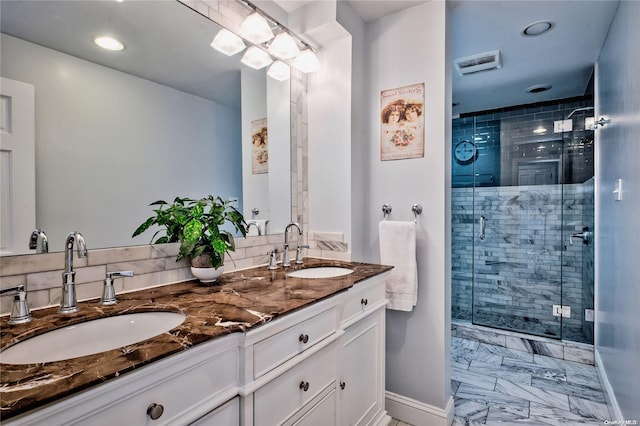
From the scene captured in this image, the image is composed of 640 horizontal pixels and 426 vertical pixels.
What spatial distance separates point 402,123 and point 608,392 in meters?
2.09

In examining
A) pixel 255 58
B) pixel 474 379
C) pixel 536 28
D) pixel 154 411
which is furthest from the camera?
pixel 474 379

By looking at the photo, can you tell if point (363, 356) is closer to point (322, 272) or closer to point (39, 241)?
point (322, 272)

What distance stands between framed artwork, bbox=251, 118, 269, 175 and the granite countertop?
563 mm

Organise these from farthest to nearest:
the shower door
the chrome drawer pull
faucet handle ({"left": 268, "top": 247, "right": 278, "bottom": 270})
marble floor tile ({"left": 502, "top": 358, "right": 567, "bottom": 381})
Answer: the shower door, marble floor tile ({"left": 502, "top": 358, "right": 567, "bottom": 381}), faucet handle ({"left": 268, "top": 247, "right": 278, "bottom": 270}), the chrome drawer pull

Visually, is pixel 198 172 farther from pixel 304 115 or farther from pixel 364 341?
pixel 364 341

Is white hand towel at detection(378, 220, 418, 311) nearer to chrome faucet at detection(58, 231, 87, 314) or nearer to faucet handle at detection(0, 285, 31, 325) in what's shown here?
chrome faucet at detection(58, 231, 87, 314)

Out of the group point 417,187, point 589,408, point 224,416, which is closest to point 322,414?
point 224,416

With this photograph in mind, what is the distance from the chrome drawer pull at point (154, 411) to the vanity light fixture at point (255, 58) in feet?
5.32

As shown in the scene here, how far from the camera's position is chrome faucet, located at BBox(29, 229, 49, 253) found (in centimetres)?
102

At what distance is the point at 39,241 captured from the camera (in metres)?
1.04

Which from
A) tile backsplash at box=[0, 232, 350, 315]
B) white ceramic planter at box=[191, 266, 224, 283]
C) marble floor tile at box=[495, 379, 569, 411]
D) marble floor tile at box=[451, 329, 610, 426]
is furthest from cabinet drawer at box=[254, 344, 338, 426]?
marble floor tile at box=[495, 379, 569, 411]

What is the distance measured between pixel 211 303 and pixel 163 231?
0.46 metres

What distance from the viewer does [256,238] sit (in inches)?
A: 71.6

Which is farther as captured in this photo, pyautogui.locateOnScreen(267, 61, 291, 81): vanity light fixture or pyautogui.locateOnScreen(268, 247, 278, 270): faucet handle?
pyautogui.locateOnScreen(267, 61, 291, 81): vanity light fixture
